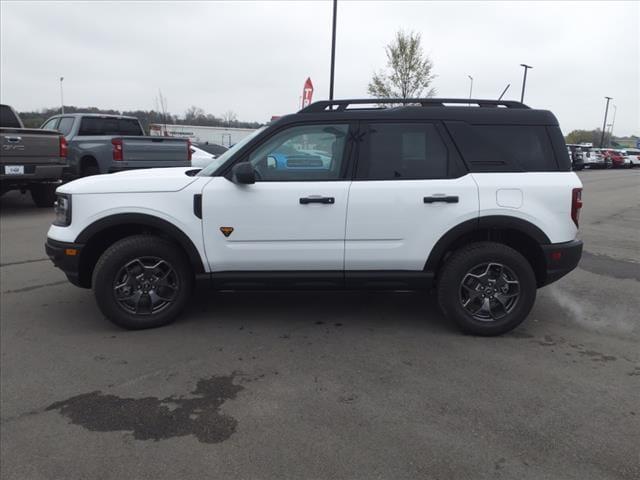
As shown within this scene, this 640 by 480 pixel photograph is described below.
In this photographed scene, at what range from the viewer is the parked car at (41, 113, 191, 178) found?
10.9m

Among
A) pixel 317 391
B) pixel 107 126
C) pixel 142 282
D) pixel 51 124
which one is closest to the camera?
pixel 317 391

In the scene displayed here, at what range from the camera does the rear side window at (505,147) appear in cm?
428

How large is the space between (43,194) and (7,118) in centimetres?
172

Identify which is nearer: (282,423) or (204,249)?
(282,423)

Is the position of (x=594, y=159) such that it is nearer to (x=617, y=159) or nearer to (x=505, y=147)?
(x=617, y=159)

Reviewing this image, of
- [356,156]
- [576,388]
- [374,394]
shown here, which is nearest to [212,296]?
[356,156]

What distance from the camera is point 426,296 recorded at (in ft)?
18.1

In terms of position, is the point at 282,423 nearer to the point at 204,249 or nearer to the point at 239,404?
the point at 239,404

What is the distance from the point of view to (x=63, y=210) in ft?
14.5

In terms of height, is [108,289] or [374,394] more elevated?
[108,289]

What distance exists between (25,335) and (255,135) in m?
2.49

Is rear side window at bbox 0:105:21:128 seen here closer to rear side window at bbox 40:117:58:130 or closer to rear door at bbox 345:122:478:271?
rear side window at bbox 40:117:58:130

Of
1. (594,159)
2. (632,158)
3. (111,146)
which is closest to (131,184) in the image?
(111,146)

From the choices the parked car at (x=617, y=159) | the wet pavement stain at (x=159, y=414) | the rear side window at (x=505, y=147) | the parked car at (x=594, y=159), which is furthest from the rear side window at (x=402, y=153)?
the parked car at (x=617, y=159)
